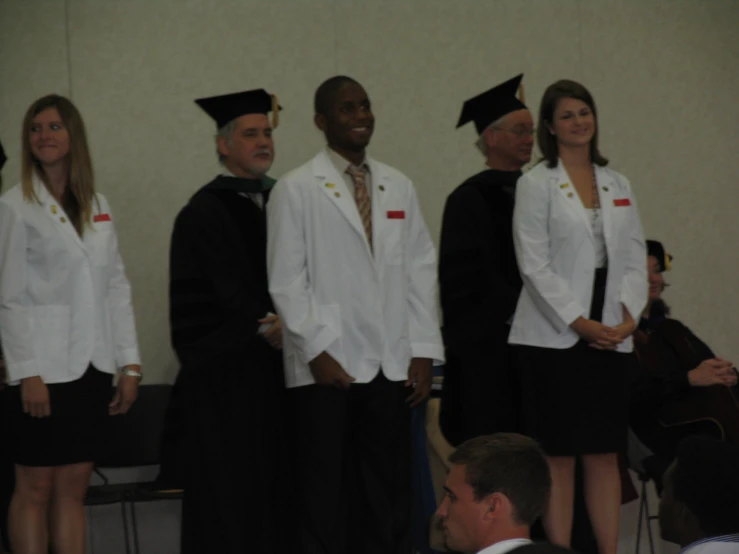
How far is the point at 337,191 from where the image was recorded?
4281 mm

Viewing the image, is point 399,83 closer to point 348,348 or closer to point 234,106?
point 234,106

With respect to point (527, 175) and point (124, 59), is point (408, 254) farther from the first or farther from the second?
point (124, 59)

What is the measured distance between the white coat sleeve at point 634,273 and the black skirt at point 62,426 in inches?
77.4

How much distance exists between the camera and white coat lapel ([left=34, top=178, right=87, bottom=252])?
423 cm

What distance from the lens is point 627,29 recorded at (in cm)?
666

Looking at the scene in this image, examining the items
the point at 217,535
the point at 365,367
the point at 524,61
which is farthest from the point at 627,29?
the point at 217,535

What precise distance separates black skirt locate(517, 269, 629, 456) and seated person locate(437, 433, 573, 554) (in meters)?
1.76

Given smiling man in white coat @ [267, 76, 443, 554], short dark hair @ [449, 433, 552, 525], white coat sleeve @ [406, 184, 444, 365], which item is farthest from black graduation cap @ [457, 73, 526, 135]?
short dark hair @ [449, 433, 552, 525]

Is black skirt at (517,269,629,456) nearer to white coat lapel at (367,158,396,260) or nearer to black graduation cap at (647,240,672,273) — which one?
white coat lapel at (367,158,396,260)

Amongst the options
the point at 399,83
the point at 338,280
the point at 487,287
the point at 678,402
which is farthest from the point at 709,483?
the point at 399,83

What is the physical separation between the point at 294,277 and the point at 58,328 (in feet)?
2.76

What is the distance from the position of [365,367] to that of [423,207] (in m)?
2.29

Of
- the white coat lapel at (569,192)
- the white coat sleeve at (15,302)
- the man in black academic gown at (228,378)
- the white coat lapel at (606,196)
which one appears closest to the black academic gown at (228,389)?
the man in black academic gown at (228,378)

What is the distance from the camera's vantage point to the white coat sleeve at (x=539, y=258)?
439cm
